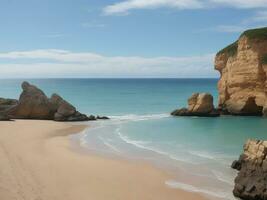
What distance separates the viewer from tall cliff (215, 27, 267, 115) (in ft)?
170

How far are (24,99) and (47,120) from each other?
365cm

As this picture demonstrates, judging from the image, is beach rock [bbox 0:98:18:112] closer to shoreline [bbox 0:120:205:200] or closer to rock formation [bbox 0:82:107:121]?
rock formation [bbox 0:82:107:121]

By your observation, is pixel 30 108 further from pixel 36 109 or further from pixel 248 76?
pixel 248 76

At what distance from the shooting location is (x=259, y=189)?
17.3m

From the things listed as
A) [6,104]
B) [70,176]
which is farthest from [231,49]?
[70,176]

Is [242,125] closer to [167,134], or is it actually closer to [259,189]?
[167,134]

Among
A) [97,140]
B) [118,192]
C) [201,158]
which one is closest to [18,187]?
[118,192]

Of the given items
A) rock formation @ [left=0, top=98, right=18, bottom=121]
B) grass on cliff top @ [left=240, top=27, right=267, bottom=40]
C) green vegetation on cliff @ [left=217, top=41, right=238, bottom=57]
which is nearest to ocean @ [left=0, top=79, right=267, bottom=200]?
→ rock formation @ [left=0, top=98, right=18, bottom=121]

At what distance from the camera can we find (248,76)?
173 ft

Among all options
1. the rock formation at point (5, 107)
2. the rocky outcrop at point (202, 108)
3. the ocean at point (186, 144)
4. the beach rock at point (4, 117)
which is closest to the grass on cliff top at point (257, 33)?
the rocky outcrop at point (202, 108)

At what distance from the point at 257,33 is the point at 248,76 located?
213 inches

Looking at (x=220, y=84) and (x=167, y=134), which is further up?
(x=220, y=84)

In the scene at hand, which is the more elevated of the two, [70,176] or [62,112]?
[62,112]

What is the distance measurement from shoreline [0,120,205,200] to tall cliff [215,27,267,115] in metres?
29.1
